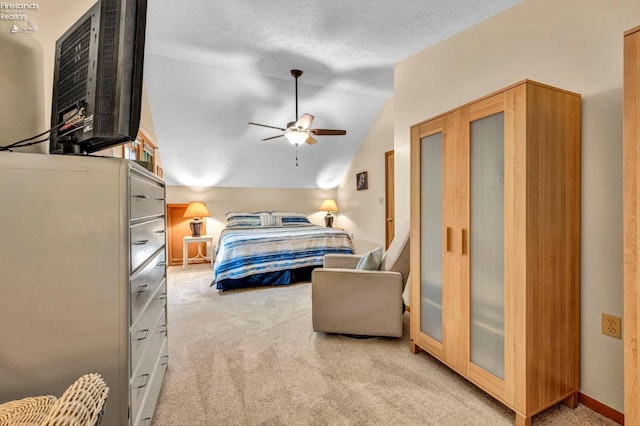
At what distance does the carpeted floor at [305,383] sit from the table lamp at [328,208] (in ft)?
Answer: 12.3

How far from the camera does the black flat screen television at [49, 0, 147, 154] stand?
3.47 ft

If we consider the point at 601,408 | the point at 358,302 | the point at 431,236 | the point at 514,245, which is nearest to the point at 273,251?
the point at 358,302

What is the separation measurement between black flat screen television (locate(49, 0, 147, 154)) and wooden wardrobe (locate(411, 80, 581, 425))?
1.68 meters

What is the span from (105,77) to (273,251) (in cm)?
320

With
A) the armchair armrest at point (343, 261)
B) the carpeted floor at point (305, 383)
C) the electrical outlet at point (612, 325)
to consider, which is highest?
the armchair armrest at point (343, 261)

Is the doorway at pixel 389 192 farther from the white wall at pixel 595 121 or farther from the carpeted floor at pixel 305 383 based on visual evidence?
the white wall at pixel 595 121

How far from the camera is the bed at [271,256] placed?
384 cm

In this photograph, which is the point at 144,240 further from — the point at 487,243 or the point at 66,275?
the point at 487,243

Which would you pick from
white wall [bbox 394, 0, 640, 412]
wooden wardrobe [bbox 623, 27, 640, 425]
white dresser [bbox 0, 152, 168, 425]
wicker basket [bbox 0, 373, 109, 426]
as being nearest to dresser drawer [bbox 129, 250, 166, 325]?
white dresser [bbox 0, 152, 168, 425]

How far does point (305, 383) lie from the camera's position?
6.11 ft

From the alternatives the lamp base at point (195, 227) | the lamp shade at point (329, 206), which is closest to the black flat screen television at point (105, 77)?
the lamp base at point (195, 227)

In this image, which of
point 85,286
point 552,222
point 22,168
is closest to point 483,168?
point 552,222

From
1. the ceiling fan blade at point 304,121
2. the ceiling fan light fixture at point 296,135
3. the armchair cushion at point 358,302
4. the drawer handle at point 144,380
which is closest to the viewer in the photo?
the drawer handle at point 144,380

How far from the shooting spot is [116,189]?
1058 millimetres
